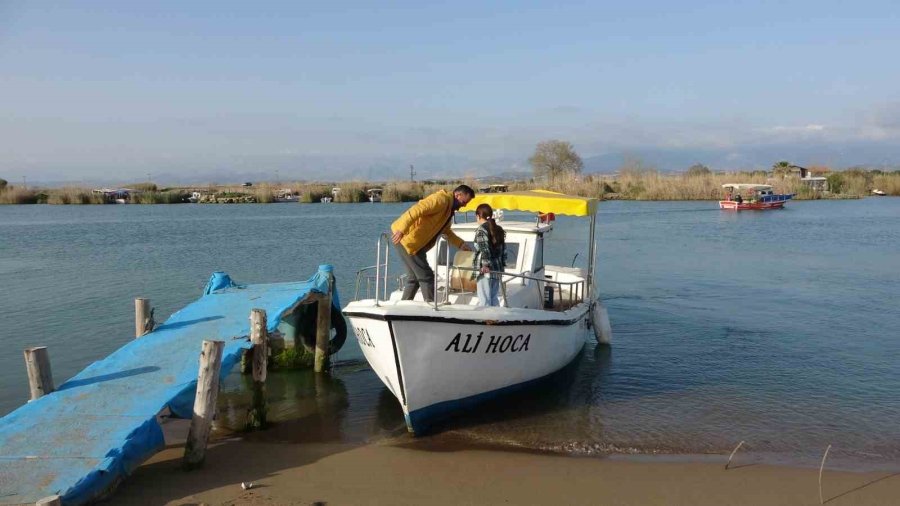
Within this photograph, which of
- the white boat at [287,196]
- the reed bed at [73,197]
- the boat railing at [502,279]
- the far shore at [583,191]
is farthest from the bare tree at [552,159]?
the boat railing at [502,279]

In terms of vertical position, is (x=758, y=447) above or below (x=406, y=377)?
below

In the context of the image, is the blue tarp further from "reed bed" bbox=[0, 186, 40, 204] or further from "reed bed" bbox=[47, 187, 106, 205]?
"reed bed" bbox=[0, 186, 40, 204]

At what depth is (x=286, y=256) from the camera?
2811cm

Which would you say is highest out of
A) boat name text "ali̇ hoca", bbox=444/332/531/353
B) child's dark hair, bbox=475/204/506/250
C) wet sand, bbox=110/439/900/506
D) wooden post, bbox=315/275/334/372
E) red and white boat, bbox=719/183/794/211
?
child's dark hair, bbox=475/204/506/250

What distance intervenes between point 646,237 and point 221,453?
1255 inches

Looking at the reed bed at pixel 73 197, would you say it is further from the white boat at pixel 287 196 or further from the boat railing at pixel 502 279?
the boat railing at pixel 502 279

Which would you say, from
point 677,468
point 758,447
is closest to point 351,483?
point 677,468

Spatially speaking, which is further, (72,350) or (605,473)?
(72,350)

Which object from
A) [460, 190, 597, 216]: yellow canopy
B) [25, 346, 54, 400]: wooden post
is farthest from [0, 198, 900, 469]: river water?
[460, 190, 597, 216]: yellow canopy

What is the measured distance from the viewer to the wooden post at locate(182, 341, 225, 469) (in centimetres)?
778

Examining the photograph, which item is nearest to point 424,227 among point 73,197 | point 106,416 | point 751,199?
point 106,416

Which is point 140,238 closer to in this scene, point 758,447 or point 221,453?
point 221,453

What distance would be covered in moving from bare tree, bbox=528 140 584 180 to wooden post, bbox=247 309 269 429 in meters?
84.4

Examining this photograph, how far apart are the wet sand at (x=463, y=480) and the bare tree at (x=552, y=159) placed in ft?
279
